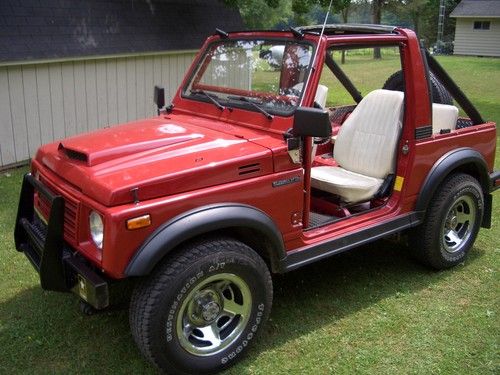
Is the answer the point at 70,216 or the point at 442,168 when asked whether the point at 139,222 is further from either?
the point at 442,168

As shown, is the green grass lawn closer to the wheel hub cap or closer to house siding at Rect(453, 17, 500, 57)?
the wheel hub cap

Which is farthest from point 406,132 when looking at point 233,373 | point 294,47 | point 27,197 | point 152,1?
point 152,1

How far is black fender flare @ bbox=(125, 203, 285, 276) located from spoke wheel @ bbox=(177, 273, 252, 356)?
33 centimetres

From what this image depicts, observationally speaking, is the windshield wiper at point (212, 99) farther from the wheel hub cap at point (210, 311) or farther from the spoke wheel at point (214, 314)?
the wheel hub cap at point (210, 311)

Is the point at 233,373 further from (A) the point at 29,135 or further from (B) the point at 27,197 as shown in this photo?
(A) the point at 29,135

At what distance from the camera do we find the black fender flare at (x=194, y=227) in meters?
2.87

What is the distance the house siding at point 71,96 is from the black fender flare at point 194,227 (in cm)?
560

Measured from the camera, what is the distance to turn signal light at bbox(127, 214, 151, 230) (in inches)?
112

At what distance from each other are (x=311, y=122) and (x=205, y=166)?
27.3 inches

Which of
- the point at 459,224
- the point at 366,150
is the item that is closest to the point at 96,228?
the point at 366,150

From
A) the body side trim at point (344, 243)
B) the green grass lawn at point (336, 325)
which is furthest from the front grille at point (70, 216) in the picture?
the body side trim at point (344, 243)

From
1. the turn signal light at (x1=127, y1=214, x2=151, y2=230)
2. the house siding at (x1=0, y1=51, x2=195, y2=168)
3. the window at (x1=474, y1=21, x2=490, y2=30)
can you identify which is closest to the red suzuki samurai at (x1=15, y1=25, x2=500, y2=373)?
the turn signal light at (x1=127, y1=214, x2=151, y2=230)

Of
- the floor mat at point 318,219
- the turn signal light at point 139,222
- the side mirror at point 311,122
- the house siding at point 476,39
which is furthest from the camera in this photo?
the house siding at point 476,39

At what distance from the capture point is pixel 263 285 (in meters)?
3.40
